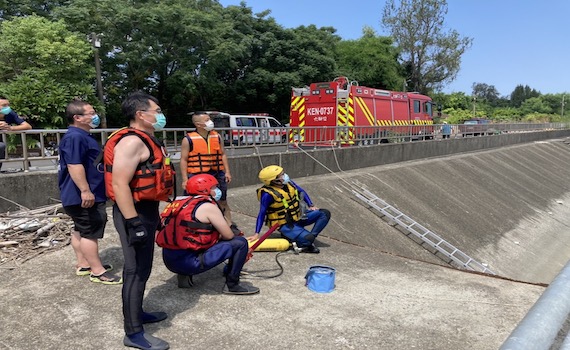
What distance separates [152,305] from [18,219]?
2972 mm

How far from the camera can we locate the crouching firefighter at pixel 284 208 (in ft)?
17.2

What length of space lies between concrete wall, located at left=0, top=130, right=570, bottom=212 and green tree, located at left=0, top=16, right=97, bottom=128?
11.6 meters

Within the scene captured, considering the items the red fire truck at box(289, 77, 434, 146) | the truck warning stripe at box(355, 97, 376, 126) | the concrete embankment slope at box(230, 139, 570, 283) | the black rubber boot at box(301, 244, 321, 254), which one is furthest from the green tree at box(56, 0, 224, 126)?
the black rubber boot at box(301, 244, 321, 254)

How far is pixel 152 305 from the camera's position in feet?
12.2

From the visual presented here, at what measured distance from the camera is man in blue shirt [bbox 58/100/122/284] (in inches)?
151

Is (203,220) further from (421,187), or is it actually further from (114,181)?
(421,187)

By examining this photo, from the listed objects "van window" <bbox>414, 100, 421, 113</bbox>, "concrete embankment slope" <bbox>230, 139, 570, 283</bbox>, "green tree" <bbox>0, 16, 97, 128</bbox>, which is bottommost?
"concrete embankment slope" <bbox>230, 139, 570, 283</bbox>

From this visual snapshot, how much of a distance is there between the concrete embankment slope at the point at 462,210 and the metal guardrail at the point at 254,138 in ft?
3.67

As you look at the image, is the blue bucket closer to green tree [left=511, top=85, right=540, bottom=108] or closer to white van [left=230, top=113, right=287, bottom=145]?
white van [left=230, top=113, right=287, bottom=145]

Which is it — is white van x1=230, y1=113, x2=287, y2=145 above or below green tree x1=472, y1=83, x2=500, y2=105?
below

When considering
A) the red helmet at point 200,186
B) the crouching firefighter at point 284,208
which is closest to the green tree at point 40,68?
the crouching firefighter at point 284,208

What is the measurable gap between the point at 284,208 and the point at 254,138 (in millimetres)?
4958

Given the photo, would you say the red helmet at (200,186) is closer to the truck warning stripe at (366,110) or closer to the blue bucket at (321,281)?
the blue bucket at (321,281)

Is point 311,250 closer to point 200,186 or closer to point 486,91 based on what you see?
point 200,186
